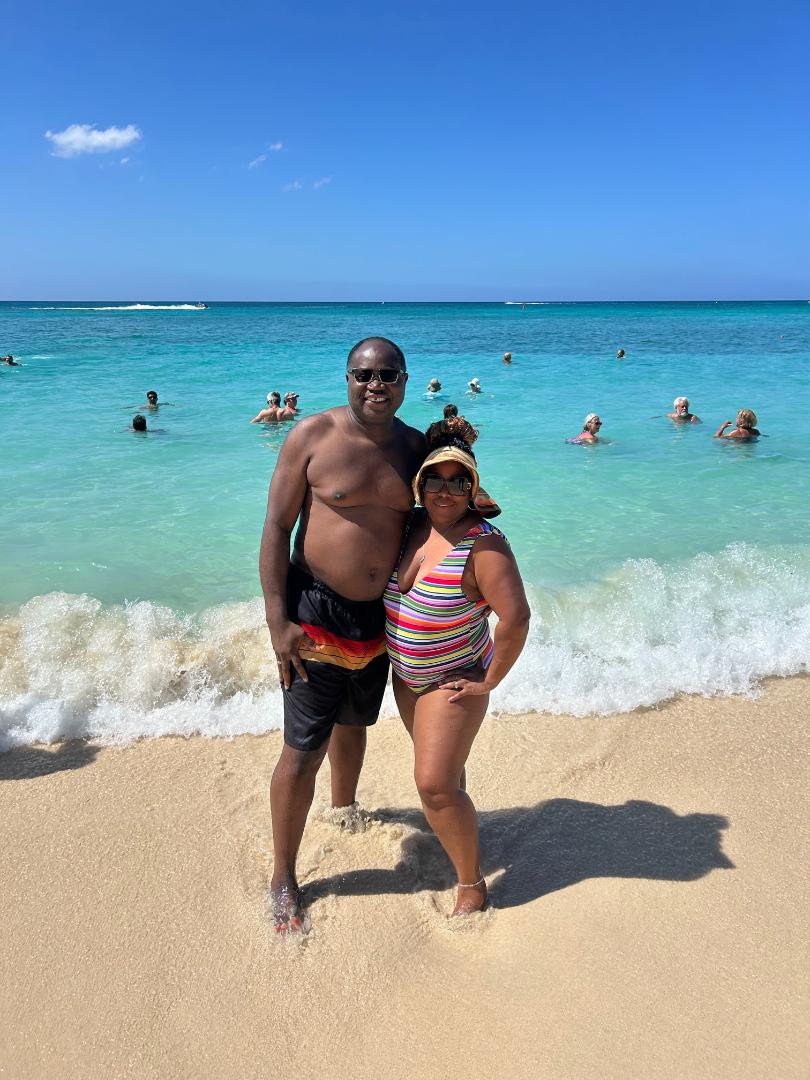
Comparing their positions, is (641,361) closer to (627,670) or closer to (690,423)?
(690,423)

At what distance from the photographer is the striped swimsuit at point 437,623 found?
2.41m

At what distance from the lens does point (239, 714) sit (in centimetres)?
416

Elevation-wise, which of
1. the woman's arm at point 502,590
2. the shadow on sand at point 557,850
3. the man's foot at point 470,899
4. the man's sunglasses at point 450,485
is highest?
the man's sunglasses at point 450,485

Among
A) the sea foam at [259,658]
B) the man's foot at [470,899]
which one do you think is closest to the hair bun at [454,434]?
the man's foot at [470,899]

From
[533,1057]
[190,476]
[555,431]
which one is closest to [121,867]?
[533,1057]

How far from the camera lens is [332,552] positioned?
2.56 metres

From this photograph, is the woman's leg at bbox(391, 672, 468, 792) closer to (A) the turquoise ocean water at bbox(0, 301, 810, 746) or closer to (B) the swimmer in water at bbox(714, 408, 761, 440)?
(A) the turquoise ocean water at bbox(0, 301, 810, 746)

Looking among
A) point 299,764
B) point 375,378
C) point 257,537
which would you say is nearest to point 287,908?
point 299,764

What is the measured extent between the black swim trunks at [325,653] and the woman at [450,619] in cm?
10

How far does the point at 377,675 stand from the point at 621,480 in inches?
329

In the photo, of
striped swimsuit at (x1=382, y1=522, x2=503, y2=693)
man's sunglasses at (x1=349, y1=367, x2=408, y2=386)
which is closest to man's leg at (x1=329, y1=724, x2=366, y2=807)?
striped swimsuit at (x1=382, y1=522, x2=503, y2=693)

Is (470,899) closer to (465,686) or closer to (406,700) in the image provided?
(406,700)

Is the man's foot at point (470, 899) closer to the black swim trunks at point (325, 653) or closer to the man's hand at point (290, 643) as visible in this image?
the black swim trunks at point (325, 653)

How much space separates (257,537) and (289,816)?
5373 mm
